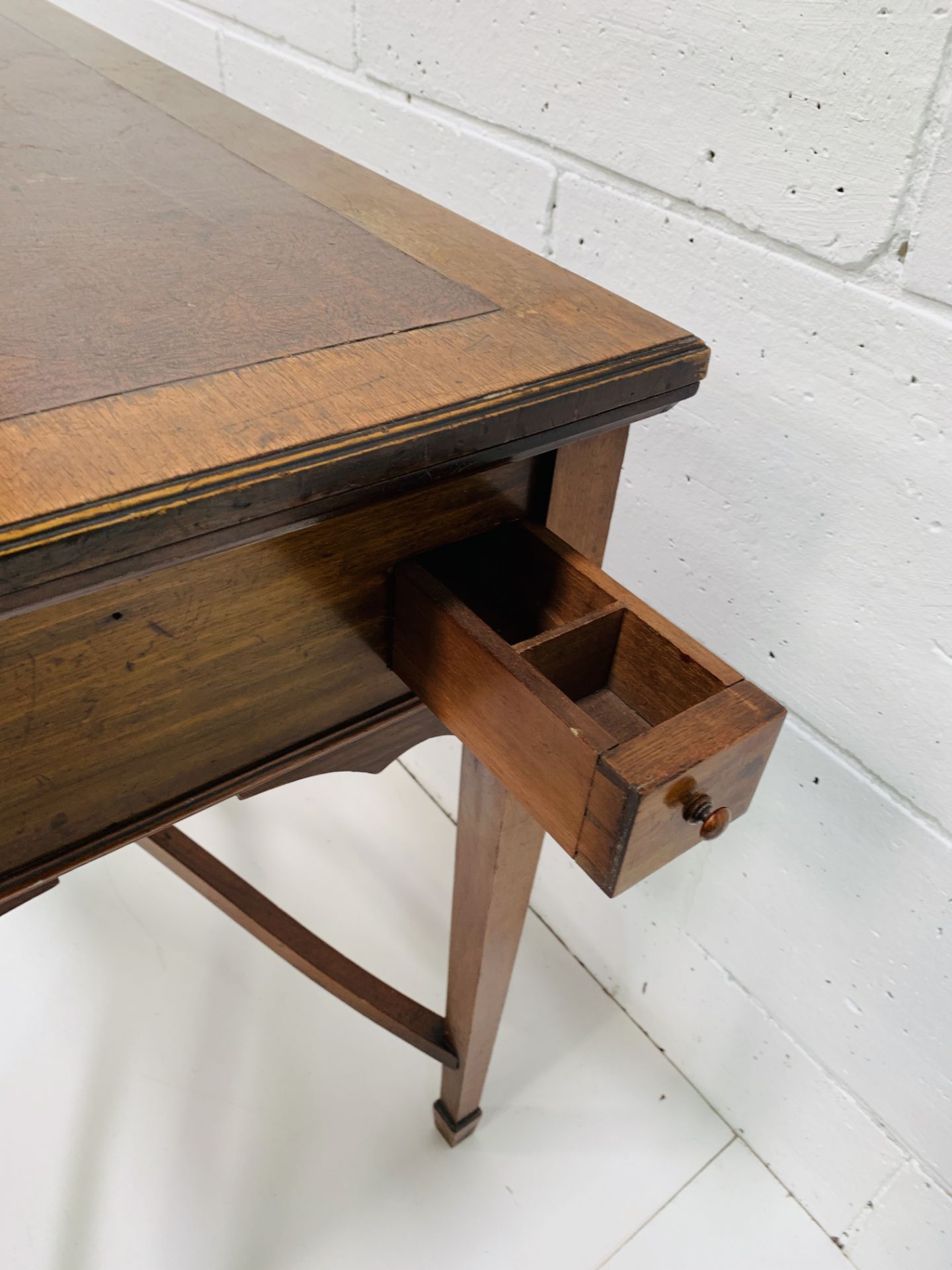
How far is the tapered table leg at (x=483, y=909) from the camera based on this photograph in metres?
0.61

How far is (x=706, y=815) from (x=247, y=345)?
288 millimetres

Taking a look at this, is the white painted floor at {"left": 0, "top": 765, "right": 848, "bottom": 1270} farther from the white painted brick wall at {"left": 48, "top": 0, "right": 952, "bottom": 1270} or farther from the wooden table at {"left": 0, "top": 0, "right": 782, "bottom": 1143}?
the wooden table at {"left": 0, "top": 0, "right": 782, "bottom": 1143}

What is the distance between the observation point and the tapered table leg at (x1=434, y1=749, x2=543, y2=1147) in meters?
0.61

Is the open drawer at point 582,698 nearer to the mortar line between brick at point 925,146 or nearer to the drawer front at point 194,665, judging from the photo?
the drawer front at point 194,665

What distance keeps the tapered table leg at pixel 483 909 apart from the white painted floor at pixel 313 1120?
12 cm

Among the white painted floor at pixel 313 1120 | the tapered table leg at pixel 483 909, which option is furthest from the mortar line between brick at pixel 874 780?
the white painted floor at pixel 313 1120

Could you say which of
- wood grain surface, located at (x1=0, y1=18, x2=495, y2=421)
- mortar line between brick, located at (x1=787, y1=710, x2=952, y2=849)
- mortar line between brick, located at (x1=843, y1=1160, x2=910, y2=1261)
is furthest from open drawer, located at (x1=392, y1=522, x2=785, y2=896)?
mortar line between brick, located at (x1=843, y1=1160, x2=910, y2=1261)

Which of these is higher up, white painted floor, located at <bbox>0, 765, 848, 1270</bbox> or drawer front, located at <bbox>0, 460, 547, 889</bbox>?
drawer front, located at <bbox>0, 460, 547, 889</bbox>

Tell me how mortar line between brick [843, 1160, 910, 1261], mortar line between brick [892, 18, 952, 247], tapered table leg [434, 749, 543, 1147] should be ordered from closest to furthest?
mortar line between brick [892, 18, 952, 247]
tapered table leg [434, 749, 543, 1147]
mortar line between brick [843, 1160, 910, 1261]

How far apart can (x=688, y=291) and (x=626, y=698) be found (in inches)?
14.1

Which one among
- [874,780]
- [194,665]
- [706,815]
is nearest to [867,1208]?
[874,780]

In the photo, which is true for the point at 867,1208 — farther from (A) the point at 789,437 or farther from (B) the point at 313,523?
(B) the point at 313,523

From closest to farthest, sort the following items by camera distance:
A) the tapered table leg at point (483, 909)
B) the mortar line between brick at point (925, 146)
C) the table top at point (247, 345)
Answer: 1. the table top at point (247, 345)
2. the mortar line between brick at point (925, 146)
3. the tapered table leg at point (483, 909)

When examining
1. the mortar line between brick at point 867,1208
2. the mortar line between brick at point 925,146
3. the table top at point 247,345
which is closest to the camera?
the table top at point 247,345
